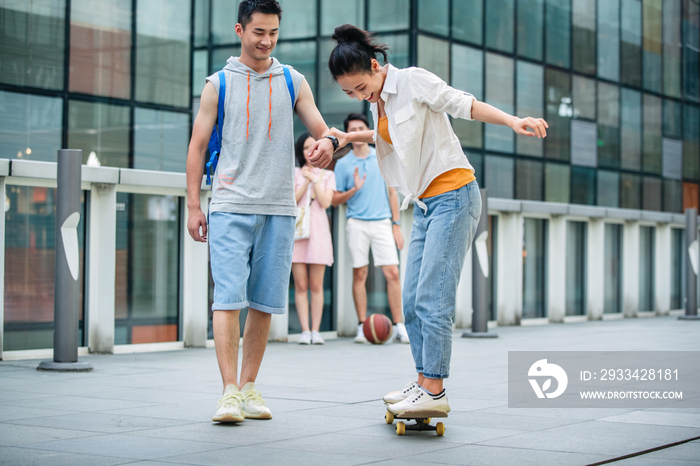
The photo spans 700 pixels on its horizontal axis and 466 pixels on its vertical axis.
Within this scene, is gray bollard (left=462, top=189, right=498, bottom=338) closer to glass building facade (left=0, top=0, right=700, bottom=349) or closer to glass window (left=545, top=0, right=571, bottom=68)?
glass building facade (left=0, top=0, right=700, bottom=349)

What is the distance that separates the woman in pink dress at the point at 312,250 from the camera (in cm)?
920

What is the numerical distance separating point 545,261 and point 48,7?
26.5 feet

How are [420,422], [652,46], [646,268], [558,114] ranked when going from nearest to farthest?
[420,422]
[646,268]
[558,114]
[652,46]

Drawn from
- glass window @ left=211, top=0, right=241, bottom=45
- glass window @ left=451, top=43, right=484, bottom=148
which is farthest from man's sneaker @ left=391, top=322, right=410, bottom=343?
glass window @ left=211, top=0, right=241, bottom=45

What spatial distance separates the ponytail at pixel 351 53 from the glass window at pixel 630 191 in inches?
777

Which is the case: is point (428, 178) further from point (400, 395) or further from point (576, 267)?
point (576, 267)

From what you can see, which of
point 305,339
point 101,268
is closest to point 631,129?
point 305,339

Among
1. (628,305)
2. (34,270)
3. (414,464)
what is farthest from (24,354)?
(628,305)

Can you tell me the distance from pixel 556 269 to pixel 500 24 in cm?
755

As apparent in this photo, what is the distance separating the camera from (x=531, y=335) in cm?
1062

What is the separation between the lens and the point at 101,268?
7.96 m

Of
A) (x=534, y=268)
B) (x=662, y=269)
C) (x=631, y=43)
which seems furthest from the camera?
(x=631, y=43)

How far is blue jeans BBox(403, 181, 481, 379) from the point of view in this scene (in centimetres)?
419

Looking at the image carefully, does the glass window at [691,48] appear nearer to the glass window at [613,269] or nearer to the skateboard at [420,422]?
the glass window at [613,269]
